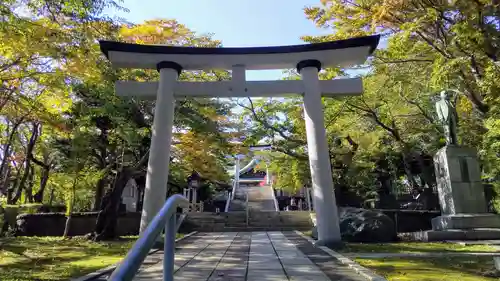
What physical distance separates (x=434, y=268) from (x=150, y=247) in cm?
486

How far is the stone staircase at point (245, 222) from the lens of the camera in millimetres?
14805

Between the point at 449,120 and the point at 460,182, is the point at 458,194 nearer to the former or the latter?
the point at 460,182

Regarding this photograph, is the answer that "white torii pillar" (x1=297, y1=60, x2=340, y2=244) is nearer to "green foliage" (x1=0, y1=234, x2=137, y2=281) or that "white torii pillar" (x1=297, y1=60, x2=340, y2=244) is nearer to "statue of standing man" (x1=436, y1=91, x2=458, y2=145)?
"green foliage" (x1=0, y1=234, x2=137, y2=281)

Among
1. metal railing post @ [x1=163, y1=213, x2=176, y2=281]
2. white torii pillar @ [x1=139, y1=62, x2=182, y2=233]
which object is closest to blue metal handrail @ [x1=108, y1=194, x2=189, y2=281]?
metal railing post @ [x1=163, y1=213, x2=176, y2=281]

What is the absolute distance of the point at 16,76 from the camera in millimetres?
7801

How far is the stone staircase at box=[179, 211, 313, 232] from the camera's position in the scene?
14805 mm

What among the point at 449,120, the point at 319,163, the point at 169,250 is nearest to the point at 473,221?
the point at 449,120

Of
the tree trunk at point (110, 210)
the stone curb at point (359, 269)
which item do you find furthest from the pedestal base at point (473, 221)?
the tree trunk at point (110, 210)

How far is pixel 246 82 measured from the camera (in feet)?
28.7

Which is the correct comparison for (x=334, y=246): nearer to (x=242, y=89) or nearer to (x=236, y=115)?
(x=242, y=89)

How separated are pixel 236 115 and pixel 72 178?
265 inches

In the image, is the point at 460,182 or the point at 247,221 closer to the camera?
the point at 460,182

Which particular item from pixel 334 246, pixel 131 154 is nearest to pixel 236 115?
pixel 131 154

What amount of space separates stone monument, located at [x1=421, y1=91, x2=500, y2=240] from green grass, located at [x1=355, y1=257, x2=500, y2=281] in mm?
3317
